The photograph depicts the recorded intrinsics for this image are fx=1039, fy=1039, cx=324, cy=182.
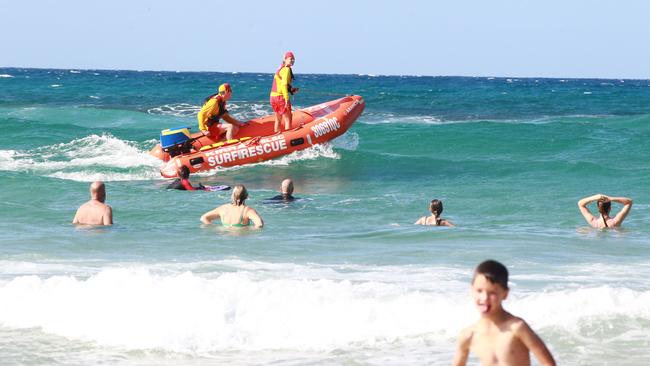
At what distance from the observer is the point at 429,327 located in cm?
634

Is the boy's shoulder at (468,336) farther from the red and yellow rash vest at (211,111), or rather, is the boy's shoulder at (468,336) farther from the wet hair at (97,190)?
the red and yellow rash vest at (211,111)

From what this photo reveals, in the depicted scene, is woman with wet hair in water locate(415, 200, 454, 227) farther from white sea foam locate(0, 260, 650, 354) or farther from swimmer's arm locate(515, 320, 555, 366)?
swimmer's arm locate(515, 320, 555, 366)

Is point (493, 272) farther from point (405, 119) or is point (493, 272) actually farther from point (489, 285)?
point (405, 119)

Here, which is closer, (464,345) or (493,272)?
(493,272)

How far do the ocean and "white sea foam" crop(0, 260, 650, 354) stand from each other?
15 millimetres

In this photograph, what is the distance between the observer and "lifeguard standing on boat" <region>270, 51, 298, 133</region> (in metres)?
15.2

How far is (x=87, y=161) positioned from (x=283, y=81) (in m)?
4.78

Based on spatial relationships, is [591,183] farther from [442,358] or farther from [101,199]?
[442,358]

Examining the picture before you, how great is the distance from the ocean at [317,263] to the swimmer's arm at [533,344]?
5.83 ft

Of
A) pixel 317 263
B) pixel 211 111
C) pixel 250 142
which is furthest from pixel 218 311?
pixel 250 142

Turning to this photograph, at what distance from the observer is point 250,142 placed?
16312 mm

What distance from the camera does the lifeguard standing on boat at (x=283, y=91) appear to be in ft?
49.8

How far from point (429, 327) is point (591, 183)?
10828 mm

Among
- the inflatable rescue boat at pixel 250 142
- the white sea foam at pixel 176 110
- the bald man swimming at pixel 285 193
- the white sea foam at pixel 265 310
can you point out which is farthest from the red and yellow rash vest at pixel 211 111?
the white sea foam at pixel 176 110
